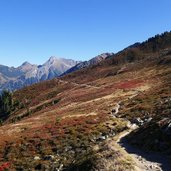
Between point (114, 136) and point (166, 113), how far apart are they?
276 inches

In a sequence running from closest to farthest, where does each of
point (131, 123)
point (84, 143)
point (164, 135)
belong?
1. point (164, 135)
2. point (84, 143)
3. point (131, 123)

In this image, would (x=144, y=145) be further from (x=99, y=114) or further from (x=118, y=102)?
(x=118, y=102)

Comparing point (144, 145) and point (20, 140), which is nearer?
point (144, 145)

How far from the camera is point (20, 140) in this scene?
48.5m

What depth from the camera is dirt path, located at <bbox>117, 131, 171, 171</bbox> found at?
1143 inches

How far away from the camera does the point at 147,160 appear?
31.3 m

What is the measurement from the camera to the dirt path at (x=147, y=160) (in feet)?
95.2

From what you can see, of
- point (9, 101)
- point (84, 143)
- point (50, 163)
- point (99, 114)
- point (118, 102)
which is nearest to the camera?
point (50, 163)

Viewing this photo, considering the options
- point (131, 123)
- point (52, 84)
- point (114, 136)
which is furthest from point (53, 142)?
point (52, 84)

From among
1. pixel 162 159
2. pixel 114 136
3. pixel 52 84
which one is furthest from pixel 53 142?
pixel 52 84

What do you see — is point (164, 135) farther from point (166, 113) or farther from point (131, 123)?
point (131, 123)

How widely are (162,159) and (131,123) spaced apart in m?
17.1

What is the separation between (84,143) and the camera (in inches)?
1671

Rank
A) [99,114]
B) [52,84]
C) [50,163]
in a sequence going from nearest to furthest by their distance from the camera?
1. [50,163]
2. [99,114]
3. [52,84]
